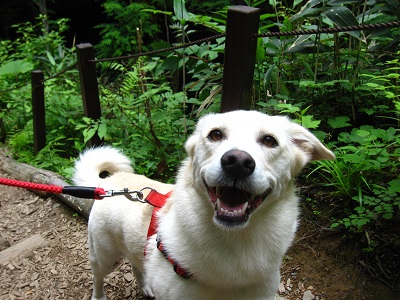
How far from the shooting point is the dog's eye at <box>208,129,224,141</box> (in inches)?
Result: 67.5

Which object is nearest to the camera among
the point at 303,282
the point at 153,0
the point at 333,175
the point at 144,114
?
the point at 303,282

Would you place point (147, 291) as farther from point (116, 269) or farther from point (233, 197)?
point (233, 197)

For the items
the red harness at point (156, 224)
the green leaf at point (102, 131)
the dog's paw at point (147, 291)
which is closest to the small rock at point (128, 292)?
the dog's paw at point (147, 291)

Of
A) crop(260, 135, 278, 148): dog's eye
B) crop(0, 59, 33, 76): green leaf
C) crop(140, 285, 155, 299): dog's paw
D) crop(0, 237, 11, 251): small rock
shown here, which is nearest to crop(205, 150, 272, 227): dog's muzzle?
crop(260, 135, 278, 148): dog's eye

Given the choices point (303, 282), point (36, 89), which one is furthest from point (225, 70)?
point (36, 89)

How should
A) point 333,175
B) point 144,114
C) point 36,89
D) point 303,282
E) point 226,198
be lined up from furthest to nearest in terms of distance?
point 36,89 → point 144,114 → point 333,175 → point 303,282 → point 226,198

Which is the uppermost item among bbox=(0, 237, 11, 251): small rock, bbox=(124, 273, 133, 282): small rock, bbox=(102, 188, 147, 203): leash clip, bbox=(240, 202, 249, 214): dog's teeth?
bbox=(240, 202, 249, 214): dog's teeth

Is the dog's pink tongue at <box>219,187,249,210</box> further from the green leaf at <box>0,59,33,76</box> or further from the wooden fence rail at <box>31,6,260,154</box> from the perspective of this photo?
the green leaf at <box>0,59,33,76</box>

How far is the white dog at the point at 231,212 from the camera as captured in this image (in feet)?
4.99

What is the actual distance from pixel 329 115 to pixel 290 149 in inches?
63.5

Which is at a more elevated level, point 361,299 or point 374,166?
point 374,166

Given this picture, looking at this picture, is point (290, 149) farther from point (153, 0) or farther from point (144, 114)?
point (153, 0)

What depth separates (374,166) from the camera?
8.04ft

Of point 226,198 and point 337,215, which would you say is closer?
point 226,198
